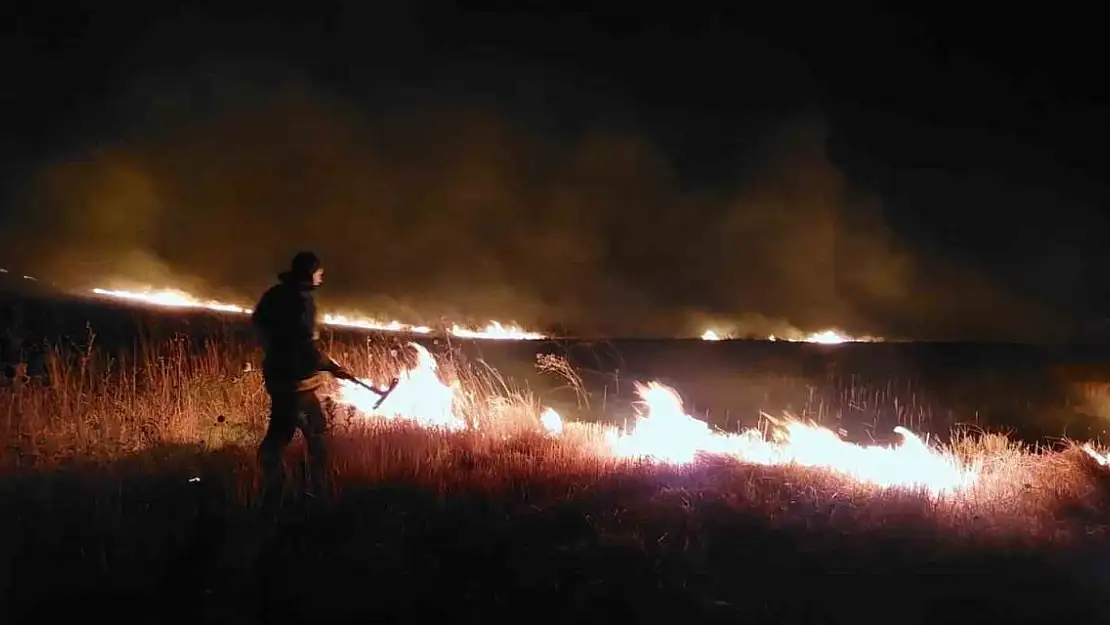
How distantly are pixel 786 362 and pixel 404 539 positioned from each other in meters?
25.2

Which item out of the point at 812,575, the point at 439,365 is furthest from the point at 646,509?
the point at 439,365

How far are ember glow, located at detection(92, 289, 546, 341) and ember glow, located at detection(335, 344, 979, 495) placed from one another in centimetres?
1556

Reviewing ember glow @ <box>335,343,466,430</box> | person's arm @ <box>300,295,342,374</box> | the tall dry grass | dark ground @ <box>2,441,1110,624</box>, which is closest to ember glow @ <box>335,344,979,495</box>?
ember glow @ <box>335,343,466,430</box>

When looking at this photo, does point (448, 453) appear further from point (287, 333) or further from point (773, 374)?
point (773, 374)

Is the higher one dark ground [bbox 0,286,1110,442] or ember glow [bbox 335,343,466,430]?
dark ground [bbox 0,286,1110,442]

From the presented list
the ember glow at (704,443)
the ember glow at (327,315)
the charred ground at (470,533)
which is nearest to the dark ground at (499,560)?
the charred ground at (470,533)

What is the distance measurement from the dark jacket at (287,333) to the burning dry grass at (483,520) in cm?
86

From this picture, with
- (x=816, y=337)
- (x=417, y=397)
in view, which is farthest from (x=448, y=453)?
(x=816, y=337)

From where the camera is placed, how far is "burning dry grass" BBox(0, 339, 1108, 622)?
5.21m

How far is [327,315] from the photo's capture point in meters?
31.3

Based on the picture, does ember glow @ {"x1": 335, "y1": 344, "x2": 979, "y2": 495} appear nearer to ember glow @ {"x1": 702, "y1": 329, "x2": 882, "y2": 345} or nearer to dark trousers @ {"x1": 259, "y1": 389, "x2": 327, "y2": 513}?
dark trousers @ {"x1": 259, "y1": 389, "x2": 327, "y2": 513}

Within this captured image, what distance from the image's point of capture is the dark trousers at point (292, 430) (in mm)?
7309

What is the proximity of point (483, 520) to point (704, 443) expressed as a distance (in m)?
4.85

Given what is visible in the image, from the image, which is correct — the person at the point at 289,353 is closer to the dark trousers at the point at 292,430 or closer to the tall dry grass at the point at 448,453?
the dark trousers at the point at 292,430
